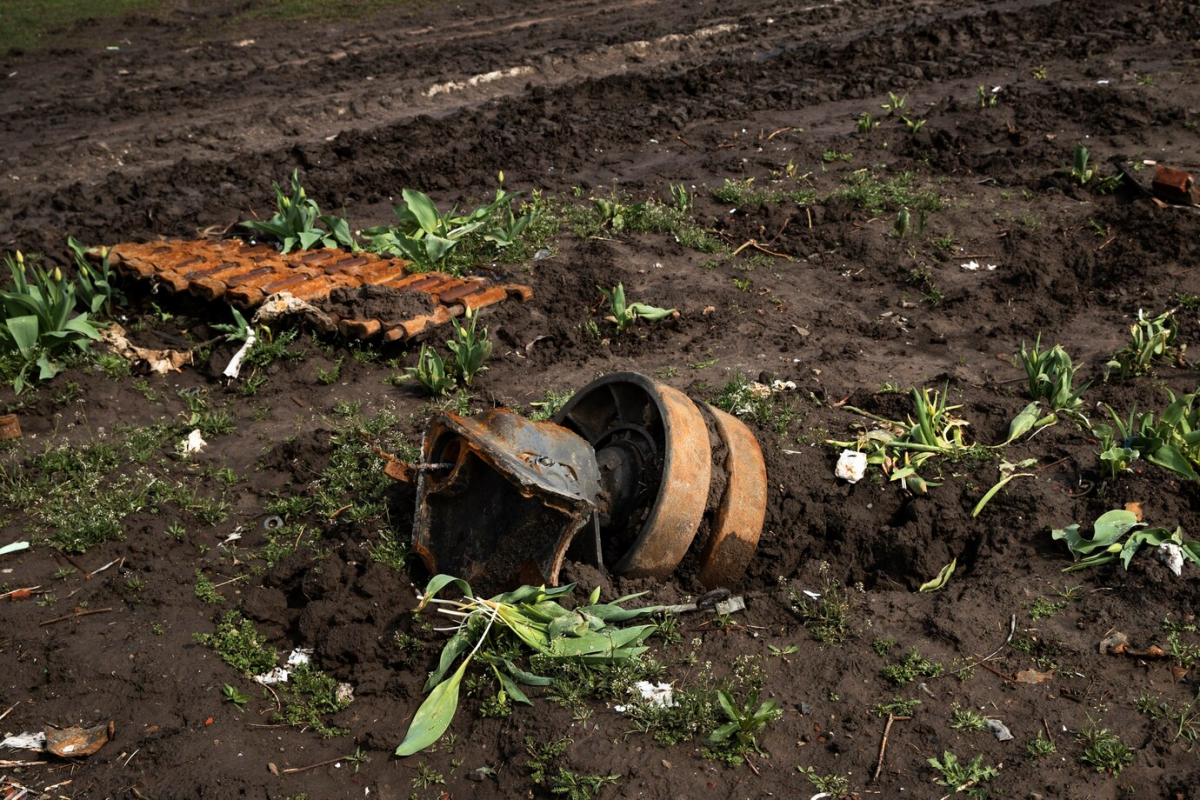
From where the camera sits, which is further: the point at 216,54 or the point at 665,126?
the point at 216,54

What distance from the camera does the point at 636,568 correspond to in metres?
4.06

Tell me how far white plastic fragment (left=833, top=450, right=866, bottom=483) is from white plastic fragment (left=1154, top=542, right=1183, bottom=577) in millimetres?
1215

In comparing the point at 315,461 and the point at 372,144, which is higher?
the point at 372,144

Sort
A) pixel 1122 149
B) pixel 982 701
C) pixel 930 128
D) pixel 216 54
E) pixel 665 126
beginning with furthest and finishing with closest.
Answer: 1. pixel 216 54
2. pixel 665 126
3. pixel 930 128
4. pixel 1122 149
5. pixel 982 701

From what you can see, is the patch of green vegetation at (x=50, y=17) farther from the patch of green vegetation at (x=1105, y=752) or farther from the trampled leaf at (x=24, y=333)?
the patch of green vegetation at (x=1105, y=752)

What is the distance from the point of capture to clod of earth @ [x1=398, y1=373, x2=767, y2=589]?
390 cm

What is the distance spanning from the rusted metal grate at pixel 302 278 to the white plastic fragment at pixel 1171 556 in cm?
391

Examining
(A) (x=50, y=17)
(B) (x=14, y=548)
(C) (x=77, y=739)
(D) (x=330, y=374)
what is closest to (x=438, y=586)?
(C) (x=77, y=739)

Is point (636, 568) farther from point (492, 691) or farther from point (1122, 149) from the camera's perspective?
point (1122, 149)

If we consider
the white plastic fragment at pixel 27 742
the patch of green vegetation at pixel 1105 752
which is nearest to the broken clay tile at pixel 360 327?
the white plastic fragment at pixel 27 742

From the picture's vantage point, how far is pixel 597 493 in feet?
13.8

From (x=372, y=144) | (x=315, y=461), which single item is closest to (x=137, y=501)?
(x=315, y=461)

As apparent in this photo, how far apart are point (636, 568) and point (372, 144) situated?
Answer: 6.56 m

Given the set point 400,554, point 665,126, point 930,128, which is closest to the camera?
point 400,554
